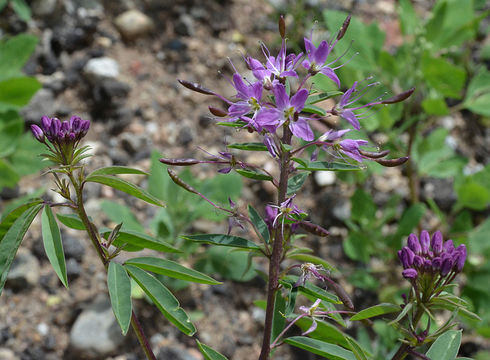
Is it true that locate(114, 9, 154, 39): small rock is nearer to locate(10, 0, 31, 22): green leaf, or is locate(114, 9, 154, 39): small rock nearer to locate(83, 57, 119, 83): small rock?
locate(83, 57, 119, 83): small rock

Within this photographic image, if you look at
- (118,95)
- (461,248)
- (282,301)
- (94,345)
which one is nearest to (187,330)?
(282,301)

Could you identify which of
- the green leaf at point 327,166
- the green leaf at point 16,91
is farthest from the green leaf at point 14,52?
the green leaf at point 327,166

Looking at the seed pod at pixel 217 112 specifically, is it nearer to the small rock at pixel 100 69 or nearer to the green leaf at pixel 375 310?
the green leaf at pixel 375 310

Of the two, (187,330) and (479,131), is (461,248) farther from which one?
(479,131)

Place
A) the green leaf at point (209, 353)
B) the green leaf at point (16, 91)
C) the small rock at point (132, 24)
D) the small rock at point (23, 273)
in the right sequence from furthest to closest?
the small rock at point (132, 24) → the green leaf at point (16, 91) → the small rock at point (23, 273) → the green leaf at point (209, 353)

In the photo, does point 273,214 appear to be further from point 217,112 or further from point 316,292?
point 217,112

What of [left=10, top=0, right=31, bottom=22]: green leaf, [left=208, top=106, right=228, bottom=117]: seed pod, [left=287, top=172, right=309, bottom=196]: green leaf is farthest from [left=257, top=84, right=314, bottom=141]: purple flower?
[left=10, top=0, right=31, bottom=22]: green leaf
